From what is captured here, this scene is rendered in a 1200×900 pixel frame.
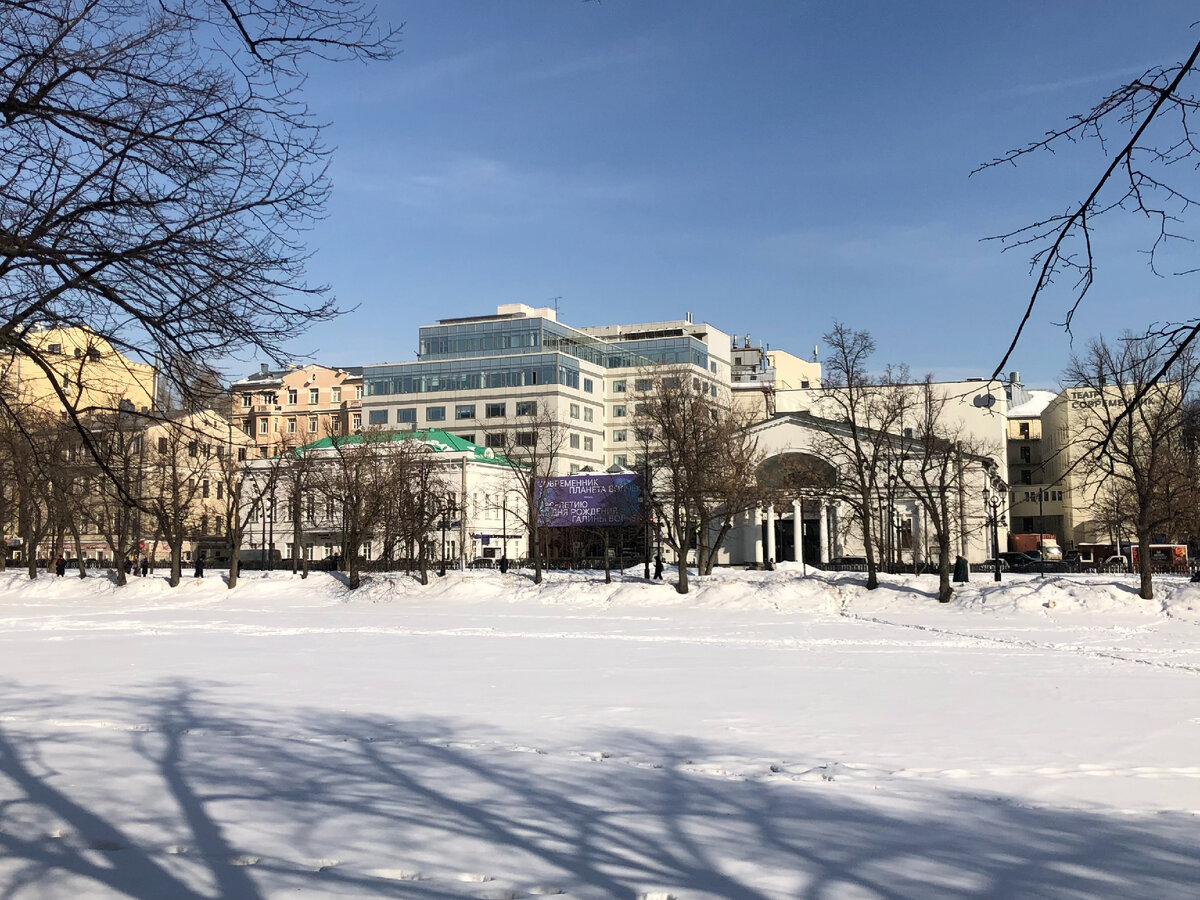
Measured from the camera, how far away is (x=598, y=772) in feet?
34.7

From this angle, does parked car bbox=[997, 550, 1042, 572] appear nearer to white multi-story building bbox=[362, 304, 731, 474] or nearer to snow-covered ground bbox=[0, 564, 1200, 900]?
white multi-story building bbox=[362, 304, 731, 474]

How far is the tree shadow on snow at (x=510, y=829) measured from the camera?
7020mm

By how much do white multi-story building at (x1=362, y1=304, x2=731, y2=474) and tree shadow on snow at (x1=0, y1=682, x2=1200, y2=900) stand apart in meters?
88.3

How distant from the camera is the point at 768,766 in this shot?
35.9 ft

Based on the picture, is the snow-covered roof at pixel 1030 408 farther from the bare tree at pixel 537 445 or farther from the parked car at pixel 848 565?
the parked car at pixel 848 565

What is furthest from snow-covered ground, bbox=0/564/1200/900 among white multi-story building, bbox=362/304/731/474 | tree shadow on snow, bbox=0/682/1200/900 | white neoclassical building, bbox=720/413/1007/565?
white multi-story building, bbox=362/304/731/474

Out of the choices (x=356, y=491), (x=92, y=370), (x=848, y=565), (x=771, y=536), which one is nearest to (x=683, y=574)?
(x=356, y=491)

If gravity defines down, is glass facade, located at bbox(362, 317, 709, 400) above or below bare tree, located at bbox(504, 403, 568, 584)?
above

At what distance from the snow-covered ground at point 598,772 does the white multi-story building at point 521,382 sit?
80.0 meters

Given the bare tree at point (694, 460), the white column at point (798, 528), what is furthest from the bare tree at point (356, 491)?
the white column at point (798, 528)

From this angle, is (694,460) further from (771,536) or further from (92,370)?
(92,370)

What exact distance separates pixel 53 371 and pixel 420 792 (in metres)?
4.71

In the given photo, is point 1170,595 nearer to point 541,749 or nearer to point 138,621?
point 541,749

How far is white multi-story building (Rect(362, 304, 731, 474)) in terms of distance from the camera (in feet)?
345
